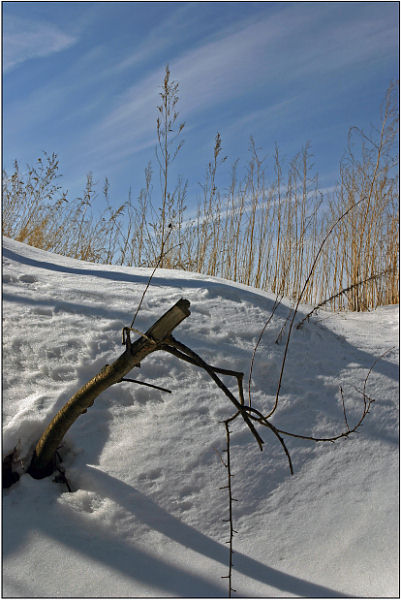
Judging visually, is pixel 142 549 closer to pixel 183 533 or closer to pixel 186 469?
pixel 183 533

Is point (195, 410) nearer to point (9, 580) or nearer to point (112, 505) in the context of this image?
point (112, 505)

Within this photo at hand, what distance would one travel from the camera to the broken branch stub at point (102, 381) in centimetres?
62

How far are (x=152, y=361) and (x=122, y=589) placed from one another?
579 millimetres

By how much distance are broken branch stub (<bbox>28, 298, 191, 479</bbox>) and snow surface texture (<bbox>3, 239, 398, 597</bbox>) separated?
48mm

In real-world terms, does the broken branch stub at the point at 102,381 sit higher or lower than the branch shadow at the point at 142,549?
higher

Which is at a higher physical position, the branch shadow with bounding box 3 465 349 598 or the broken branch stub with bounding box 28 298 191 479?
the broken branch stub with bounding box 28 298 191 479

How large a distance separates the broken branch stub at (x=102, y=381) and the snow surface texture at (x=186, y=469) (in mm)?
48

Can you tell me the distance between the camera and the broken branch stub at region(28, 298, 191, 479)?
0.62m

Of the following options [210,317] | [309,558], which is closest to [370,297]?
[210,317]

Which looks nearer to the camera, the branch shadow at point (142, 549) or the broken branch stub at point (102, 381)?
the broken branch stub at point (102, 381)

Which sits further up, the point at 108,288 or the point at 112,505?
the point at 108,288

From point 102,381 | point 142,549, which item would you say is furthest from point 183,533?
point 102,381

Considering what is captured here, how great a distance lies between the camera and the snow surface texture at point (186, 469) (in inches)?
29.2

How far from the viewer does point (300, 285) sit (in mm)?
2604
